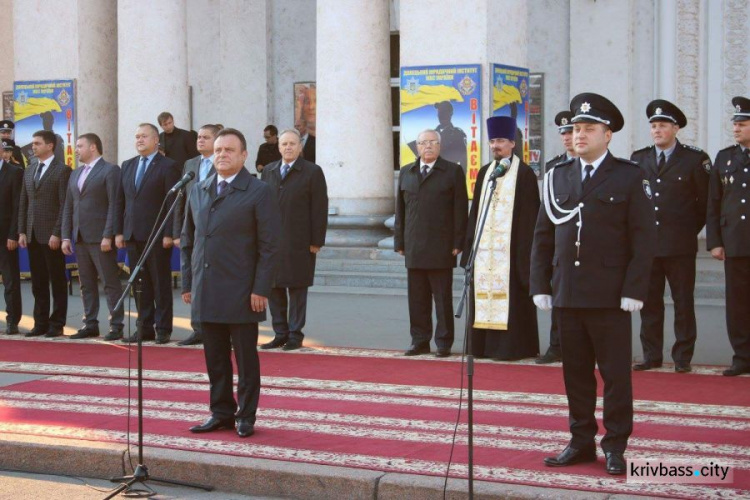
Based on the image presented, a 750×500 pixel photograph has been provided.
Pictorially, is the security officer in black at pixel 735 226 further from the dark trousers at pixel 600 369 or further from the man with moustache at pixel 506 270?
the dark trousers at pixel 600 369

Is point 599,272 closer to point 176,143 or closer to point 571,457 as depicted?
point 571,457

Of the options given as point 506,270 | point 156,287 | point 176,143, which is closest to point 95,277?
point 156,287

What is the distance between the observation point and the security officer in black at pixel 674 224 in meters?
10.3

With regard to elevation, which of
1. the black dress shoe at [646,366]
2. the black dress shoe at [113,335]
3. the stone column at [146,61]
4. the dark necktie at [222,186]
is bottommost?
the black dress shoe at [646,366]

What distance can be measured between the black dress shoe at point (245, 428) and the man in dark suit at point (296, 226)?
393 centimetres

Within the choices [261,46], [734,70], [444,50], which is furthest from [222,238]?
[261,46]

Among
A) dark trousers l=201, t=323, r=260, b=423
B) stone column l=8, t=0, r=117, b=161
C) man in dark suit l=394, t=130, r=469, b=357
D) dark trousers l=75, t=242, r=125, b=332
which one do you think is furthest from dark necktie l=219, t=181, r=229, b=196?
stone column l=8, t=0, r=117, b=161

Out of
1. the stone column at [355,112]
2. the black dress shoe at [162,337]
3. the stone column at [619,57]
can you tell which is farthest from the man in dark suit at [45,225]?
the stone column at [619,57]

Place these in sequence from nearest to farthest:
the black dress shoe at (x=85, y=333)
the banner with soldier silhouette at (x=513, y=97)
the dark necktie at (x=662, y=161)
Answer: the dark necktie at (x=662, y=161), the black dress shoe at (x=85, y=333), the banner with soldier silhouette at (x=513, y=97)

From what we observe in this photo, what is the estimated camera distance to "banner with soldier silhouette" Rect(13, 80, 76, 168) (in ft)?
56.3

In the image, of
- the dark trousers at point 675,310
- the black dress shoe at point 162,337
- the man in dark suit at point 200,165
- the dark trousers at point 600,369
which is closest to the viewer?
the dark trousers at point 600,369

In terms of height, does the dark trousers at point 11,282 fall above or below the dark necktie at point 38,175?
below

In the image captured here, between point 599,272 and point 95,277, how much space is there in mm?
7437

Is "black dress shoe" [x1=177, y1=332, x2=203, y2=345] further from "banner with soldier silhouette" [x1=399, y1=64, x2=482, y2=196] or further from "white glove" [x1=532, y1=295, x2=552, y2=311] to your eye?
"white glove" [x1=532, y1=295, x2=552, y2=311]
